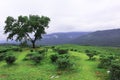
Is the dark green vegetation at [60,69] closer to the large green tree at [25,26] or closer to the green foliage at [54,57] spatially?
the green foliage at [54,57]

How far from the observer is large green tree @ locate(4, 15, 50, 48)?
70062 millimetres

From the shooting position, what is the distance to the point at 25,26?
230ft

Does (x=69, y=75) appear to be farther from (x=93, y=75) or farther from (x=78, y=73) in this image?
(x=93, y=75)

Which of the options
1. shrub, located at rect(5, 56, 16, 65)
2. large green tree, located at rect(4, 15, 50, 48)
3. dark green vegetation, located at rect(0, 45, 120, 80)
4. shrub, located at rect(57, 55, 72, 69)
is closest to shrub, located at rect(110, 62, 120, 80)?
dark green vegetation, located at rect(0, 45, 120, 80)

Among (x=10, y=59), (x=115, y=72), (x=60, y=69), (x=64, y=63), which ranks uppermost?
(x=10, y=59)

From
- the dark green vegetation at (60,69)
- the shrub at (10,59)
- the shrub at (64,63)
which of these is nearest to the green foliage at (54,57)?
the dark green vegetation at (60,69)

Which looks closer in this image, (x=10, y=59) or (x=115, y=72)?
(x=115, y=72)

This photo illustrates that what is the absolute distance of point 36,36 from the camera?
73250 mm

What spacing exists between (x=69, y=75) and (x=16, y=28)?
132 ft

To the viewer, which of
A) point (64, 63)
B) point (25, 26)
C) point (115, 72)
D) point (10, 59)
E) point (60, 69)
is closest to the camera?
point (115, 72)

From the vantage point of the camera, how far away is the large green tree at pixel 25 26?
7006 centimetres

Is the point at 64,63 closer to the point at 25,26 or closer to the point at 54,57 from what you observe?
the point at 54,57

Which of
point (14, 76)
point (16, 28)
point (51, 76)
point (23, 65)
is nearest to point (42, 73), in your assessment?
point (51, 76)

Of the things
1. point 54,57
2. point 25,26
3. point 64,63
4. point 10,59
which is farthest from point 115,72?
point 25,26
